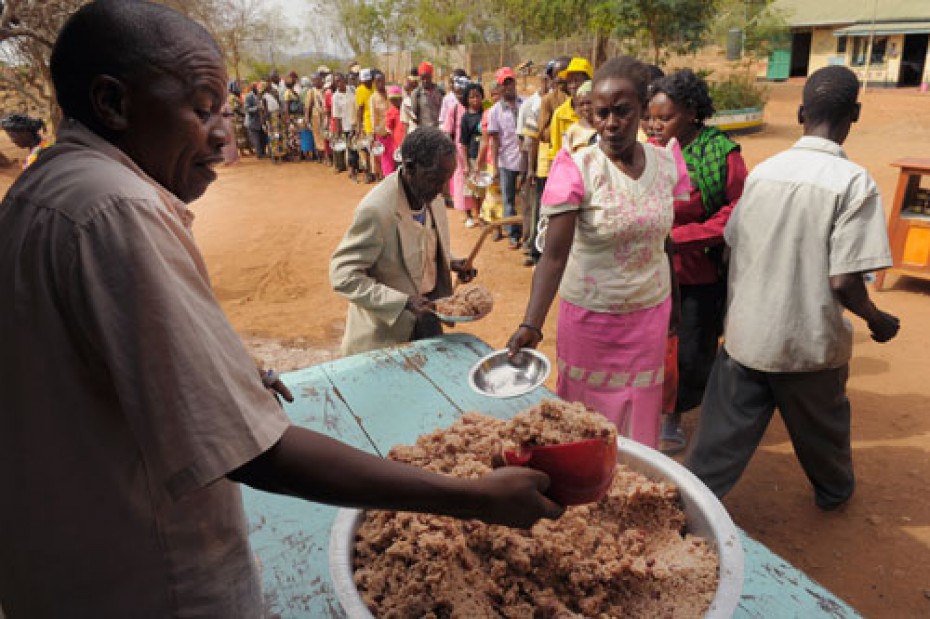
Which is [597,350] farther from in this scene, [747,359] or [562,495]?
[562,495]

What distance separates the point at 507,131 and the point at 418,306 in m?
5.39

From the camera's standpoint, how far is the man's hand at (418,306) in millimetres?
2602

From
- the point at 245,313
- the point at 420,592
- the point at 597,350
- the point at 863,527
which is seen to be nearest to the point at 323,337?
the point at 245,313

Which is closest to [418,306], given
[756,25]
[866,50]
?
[756,25]

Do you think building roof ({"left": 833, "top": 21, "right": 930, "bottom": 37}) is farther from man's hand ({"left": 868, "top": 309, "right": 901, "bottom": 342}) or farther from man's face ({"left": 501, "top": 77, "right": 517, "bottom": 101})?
man's hand ({"left": 868, "top": 309, "right": 901, "bottom": 342})

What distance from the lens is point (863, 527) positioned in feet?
10.1

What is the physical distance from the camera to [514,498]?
40.2 inches

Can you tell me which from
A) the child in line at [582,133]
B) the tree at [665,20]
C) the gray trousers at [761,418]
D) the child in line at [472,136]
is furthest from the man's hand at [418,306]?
the tree at [665,20]

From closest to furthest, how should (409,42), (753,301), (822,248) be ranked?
(822,248) < (753,301) < (409,42)

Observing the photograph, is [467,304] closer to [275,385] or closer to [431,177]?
[431,177]

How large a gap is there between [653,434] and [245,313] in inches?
191

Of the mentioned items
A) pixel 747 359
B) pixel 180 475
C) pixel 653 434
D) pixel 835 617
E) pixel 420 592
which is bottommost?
pixel 653 434

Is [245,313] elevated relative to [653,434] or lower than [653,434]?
lower

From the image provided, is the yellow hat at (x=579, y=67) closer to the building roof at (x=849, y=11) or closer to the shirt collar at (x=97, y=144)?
the shirt collar at (x=97, y=144)
